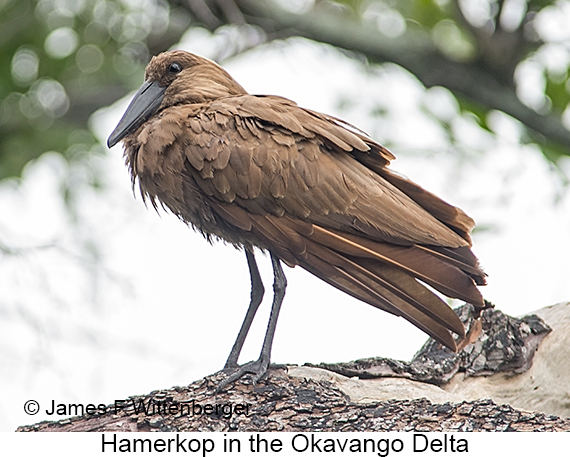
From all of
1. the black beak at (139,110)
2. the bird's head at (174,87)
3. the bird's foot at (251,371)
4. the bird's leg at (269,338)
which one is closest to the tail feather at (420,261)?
the bird's leg at (269,338)

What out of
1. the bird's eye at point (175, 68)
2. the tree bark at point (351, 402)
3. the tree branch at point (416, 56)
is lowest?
the tree bark at point (351, 402)

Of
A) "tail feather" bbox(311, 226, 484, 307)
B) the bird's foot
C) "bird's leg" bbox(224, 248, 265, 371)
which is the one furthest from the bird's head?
the bird's foot

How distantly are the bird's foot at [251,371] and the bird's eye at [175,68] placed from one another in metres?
1.61

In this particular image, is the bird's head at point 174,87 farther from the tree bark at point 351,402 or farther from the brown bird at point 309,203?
the tree bark at point 351,402

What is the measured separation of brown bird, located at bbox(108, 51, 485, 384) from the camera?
A: 3.79 m

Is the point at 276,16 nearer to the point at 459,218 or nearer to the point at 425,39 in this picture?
the point at 425,39

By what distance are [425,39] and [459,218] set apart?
10.6ft

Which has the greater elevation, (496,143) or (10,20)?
(10,20)

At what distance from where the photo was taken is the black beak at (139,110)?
443 cm

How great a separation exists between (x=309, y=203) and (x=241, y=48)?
133 inches

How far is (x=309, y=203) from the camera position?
13.0 ft
